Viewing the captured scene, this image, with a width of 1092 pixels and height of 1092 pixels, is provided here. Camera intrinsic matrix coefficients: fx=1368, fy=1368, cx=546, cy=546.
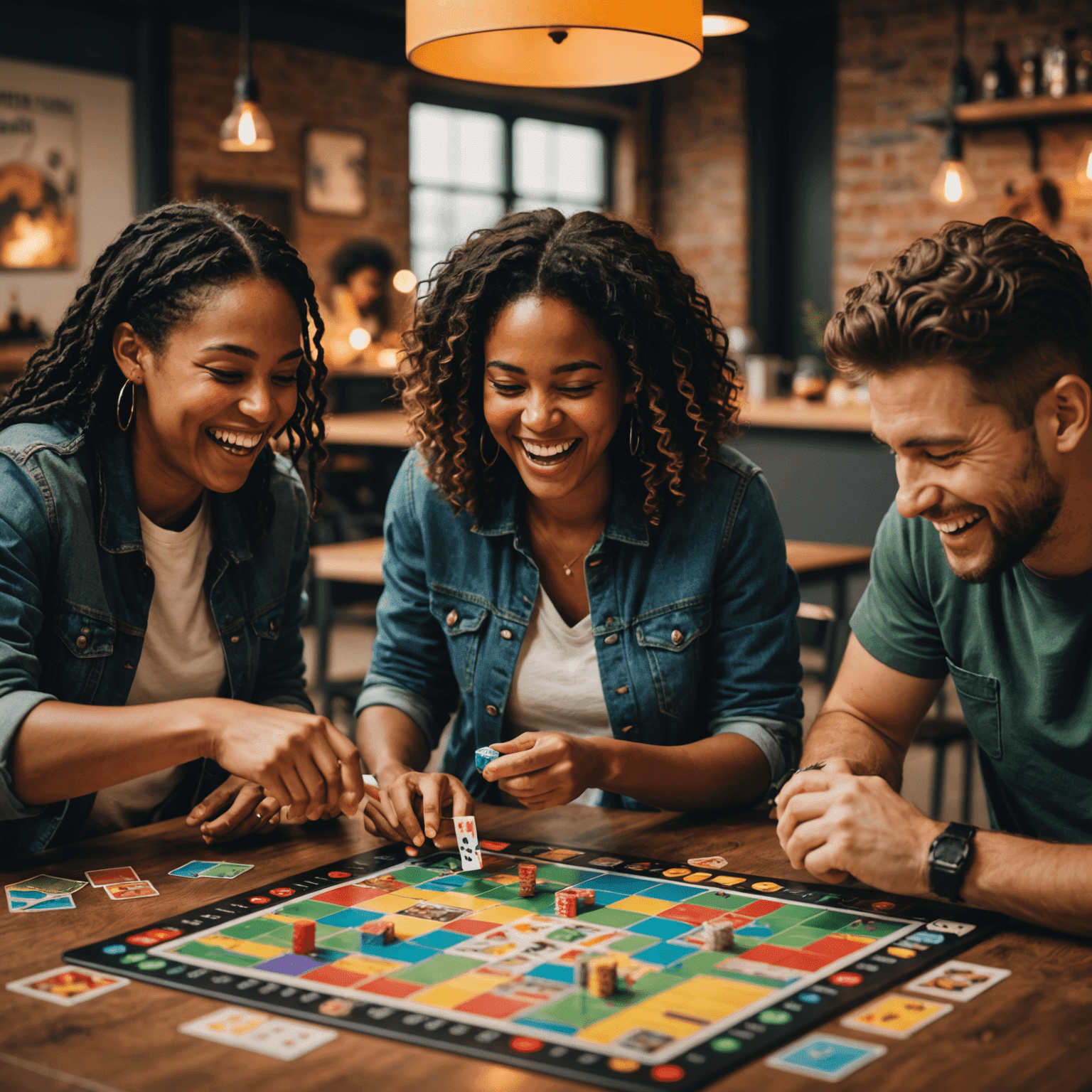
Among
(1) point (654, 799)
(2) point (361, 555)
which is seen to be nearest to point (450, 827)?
(1) point (654, 799)

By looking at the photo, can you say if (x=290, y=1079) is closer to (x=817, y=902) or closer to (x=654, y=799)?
(x=817, y=902)

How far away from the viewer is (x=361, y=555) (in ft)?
13.7

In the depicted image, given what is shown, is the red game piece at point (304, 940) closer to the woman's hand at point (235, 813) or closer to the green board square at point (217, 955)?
the green board square at point (217, 955)

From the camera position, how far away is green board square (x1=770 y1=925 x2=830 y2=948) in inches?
49.8

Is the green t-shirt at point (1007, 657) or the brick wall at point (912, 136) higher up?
the brick wall at point (912, 136)

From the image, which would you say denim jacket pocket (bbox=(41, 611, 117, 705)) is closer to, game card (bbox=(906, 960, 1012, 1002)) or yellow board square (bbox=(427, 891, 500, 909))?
yellow board square (bbox=(427, 891, 500, 909))

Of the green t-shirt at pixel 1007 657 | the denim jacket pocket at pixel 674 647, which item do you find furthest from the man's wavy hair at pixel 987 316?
the denim jacket pocket at pixel 674 647

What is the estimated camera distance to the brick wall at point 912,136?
319 inches

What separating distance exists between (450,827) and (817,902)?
0.45 m

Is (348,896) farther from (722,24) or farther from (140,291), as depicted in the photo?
(722,24)

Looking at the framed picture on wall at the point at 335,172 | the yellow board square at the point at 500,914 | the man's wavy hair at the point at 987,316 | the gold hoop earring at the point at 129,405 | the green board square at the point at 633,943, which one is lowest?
the yellow board square at the point at 500,914

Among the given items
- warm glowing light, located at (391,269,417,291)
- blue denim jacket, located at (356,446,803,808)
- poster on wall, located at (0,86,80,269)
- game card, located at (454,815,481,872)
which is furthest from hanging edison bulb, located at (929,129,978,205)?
game card, located at (454,815,481,872)

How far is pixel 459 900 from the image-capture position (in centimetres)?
140

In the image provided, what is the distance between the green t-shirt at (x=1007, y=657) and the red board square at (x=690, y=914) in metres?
0.49
